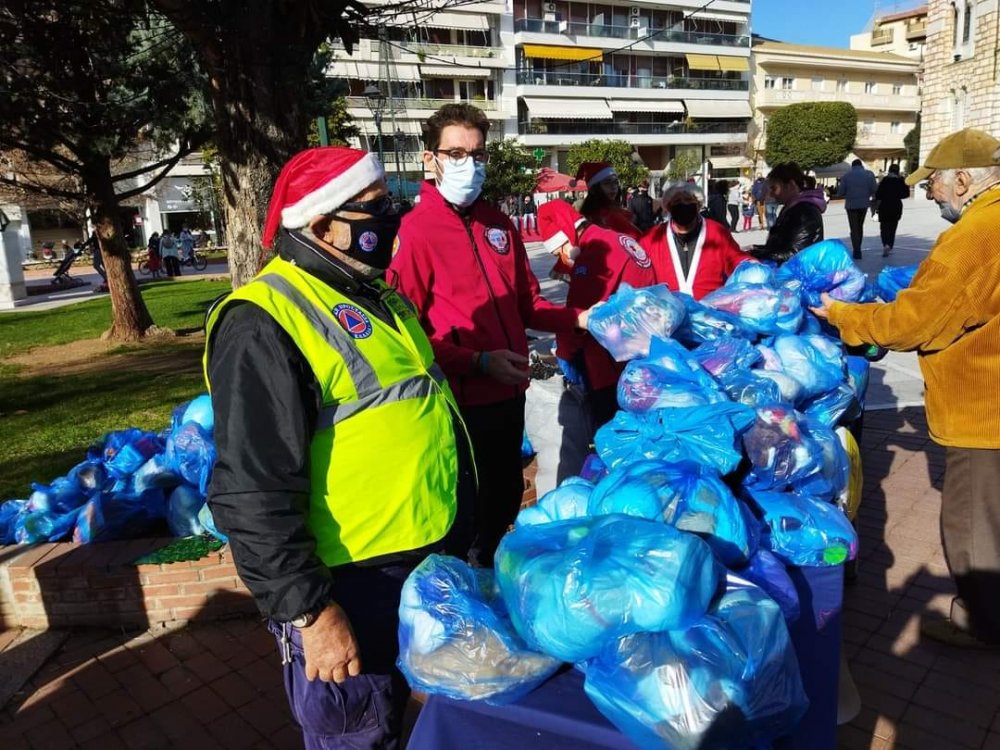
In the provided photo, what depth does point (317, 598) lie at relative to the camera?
1.58 m

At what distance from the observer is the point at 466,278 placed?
112 inches

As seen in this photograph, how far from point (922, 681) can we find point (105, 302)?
20.0 metres

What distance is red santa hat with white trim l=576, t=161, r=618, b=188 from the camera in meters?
4.20

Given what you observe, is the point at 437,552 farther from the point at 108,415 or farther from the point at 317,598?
the point at 108,415

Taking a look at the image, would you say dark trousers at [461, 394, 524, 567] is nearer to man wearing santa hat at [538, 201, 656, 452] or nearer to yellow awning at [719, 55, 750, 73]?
man wearing santa hat at [538, 201, 656, 452]

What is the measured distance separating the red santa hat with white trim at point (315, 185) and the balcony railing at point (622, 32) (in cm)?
5130

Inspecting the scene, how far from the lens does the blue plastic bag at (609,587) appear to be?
1.37 meters

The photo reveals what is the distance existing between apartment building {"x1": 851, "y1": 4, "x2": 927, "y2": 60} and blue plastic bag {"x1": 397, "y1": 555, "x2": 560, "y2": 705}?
88344 millimetres

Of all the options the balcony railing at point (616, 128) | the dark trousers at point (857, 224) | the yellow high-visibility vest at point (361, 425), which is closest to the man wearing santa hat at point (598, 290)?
the yellow high-visibility vest at point (361, 425)

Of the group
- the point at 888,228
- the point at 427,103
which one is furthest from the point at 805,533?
the point at 427,103

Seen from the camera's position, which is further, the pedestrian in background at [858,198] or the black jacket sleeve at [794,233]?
the pedestrian in background at [858,198]

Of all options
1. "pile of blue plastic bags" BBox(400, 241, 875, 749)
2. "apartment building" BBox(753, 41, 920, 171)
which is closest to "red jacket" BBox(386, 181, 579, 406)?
"pile of blue plastic bags" BBox(400, 241, 875, 749)

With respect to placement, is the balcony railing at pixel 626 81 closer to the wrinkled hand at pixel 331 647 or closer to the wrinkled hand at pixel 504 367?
the wrinkled hand at pixel 504 367

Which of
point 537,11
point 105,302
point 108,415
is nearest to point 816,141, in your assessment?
point 537,11
